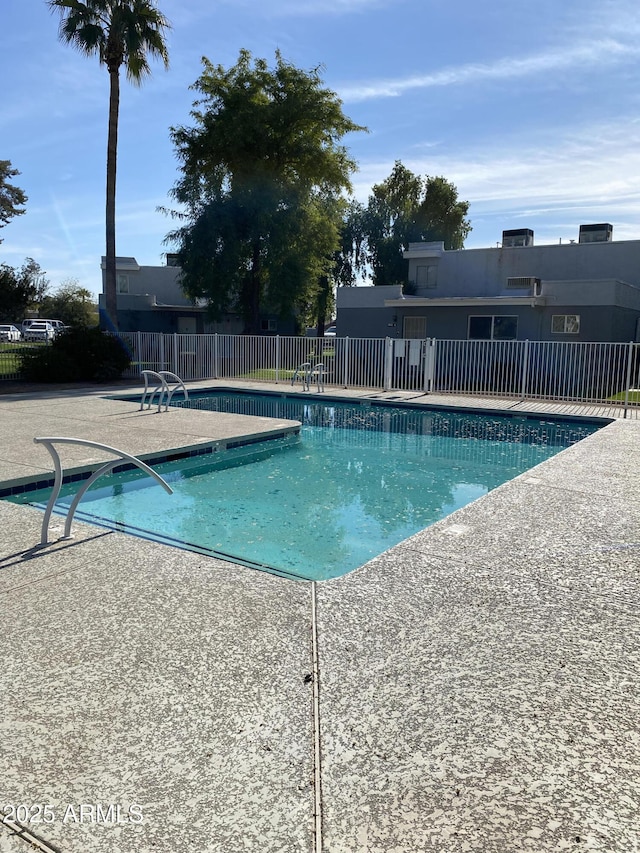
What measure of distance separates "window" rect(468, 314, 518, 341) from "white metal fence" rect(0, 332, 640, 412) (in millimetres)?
3392

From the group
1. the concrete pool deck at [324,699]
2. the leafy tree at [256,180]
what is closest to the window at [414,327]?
the leafy tree at [256,180]

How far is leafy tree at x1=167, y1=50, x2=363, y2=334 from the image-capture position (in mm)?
28328

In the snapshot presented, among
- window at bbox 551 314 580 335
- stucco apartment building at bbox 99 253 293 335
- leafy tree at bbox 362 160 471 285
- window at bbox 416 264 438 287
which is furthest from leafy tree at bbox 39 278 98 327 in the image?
window at bbox 551 314 580 335

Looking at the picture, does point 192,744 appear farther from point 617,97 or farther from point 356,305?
point 356,305

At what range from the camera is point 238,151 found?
93.7ft

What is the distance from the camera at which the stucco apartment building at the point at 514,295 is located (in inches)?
904

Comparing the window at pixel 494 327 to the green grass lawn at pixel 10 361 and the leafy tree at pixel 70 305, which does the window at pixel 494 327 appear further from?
the leafy tree at pixel 70 305

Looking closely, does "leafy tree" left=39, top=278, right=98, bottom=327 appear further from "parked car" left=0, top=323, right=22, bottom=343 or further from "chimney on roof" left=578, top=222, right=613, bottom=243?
"chimney on roof" left=578, top=222, right=613, bottom=243

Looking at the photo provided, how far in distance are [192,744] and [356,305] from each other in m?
27.0

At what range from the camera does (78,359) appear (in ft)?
63.9

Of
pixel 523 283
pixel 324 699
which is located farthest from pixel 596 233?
pixel 324 699

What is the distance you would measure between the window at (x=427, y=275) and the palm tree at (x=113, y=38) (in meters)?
13.3

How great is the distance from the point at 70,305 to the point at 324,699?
57.0 metres

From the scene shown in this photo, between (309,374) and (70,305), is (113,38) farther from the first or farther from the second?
(70,305)
